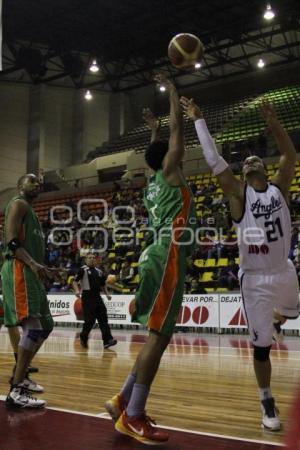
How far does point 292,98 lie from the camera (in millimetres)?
27391

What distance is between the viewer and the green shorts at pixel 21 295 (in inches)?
190

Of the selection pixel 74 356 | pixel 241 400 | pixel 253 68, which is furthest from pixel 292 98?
pixel 241 400

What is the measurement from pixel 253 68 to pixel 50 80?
10673 millimetres

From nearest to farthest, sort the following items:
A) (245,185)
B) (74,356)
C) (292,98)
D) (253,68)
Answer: (245,185) < (74,356) < (292,98) < (253,68)

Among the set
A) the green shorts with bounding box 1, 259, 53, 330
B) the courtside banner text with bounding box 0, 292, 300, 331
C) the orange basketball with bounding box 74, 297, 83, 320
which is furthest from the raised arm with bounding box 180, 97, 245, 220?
the orange basketball with bounding box 74, 297, 83, 320

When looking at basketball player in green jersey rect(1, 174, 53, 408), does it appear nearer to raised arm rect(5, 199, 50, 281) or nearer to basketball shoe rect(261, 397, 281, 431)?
raised arm rect(5, 199, 50, 281)

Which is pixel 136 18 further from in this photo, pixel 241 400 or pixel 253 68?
pixel 241 400

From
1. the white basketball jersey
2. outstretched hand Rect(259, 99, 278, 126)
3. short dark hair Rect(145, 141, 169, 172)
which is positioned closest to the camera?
short dark hair Rect(145, 141, 169, 172)

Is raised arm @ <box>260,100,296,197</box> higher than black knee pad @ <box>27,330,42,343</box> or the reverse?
higher

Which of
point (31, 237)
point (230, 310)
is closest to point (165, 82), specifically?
point (31, 237)

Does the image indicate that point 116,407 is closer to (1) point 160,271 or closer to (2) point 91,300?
(1) point 160,271

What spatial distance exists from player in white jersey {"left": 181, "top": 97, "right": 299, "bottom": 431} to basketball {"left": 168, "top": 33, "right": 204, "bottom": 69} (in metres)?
0.34

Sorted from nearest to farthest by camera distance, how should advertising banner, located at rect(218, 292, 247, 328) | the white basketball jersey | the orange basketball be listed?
1. the white basketball jersey
2. advertising banner, located at rect(218, 292, 247, 328)
3. the orange basketball

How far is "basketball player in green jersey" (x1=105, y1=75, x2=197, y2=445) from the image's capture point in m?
3.62
